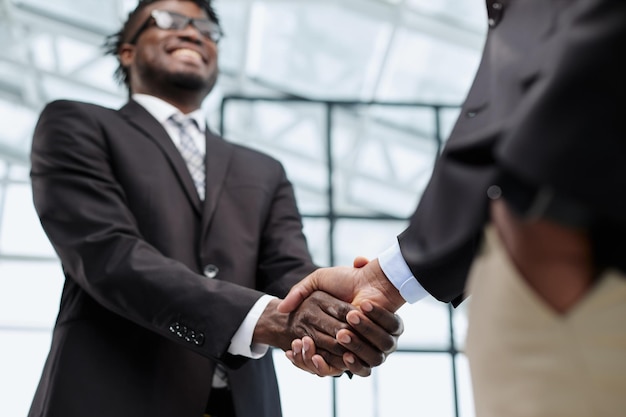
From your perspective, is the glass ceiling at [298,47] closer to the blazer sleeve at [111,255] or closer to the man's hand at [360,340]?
the blazer sleeve at [111,255]

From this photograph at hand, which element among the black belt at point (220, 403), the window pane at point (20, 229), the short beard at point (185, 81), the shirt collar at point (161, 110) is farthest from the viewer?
the window pane at point (20, 229)

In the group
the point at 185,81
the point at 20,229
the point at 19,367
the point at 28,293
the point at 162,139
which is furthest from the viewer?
the point at 20,229

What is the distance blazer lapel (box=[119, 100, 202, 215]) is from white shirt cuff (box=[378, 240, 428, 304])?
620 mm

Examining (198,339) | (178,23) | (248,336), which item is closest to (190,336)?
(198,339)

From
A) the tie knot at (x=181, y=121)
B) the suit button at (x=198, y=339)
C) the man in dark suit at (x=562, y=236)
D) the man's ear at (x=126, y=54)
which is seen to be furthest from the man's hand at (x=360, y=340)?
the man's ear at (x=126, y=54)

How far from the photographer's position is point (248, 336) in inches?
84.4

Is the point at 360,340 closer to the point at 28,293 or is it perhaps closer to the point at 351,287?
the point at 351,287

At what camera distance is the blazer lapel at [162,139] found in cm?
244

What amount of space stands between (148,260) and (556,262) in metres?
Answer: 1.39

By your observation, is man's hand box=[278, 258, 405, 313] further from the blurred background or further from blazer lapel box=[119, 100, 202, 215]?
the blurred background

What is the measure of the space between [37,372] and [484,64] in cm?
840

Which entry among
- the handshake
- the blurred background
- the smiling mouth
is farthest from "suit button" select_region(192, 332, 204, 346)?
the blurred background

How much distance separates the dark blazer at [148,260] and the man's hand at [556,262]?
1.23 metres

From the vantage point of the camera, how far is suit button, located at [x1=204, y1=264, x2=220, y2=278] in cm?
230
